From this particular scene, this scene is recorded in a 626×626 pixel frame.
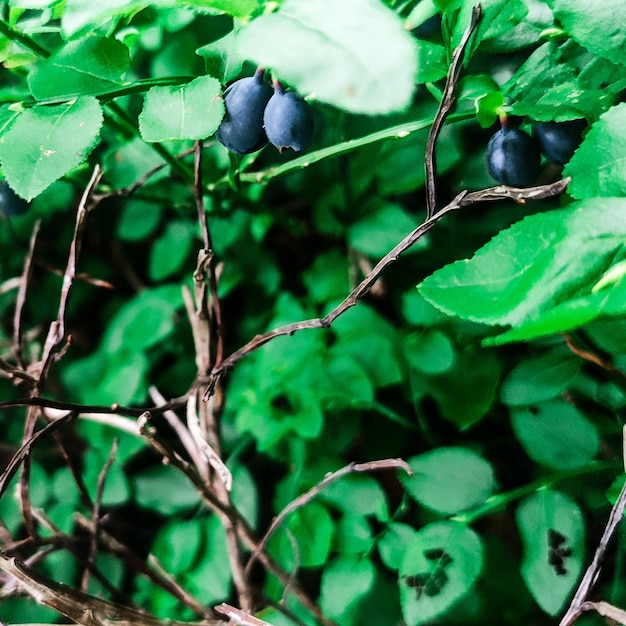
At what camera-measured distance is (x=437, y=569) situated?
53cm

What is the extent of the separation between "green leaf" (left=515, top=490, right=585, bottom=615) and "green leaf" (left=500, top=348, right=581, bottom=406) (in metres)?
0.08

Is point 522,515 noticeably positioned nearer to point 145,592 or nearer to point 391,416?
point 391,416

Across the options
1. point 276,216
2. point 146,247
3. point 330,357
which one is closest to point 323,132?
point 276,216

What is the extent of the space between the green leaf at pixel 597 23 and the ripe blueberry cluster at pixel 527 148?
0.06m

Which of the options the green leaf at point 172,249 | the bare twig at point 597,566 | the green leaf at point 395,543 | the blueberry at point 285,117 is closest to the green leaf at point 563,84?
the blueberry at point 285,117

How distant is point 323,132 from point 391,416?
0.32 metres

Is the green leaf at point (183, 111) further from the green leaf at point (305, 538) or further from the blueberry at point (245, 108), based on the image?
the green leaf at point (305, 538)

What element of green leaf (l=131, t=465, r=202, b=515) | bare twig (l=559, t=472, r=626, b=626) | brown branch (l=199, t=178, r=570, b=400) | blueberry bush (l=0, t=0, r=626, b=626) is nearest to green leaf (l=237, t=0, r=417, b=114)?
blueberry bush (l=0, t=0, r=626, b=626)

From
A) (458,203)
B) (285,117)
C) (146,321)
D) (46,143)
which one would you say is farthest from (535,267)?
(146,321)

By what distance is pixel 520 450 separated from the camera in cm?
70

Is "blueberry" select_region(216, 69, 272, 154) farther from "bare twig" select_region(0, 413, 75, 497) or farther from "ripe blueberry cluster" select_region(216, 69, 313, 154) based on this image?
"bare twig" select_region(0, 413, 75, 497)

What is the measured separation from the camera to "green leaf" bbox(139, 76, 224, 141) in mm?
418

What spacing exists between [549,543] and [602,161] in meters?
0.30

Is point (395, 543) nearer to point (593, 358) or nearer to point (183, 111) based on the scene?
point (593, 358)
